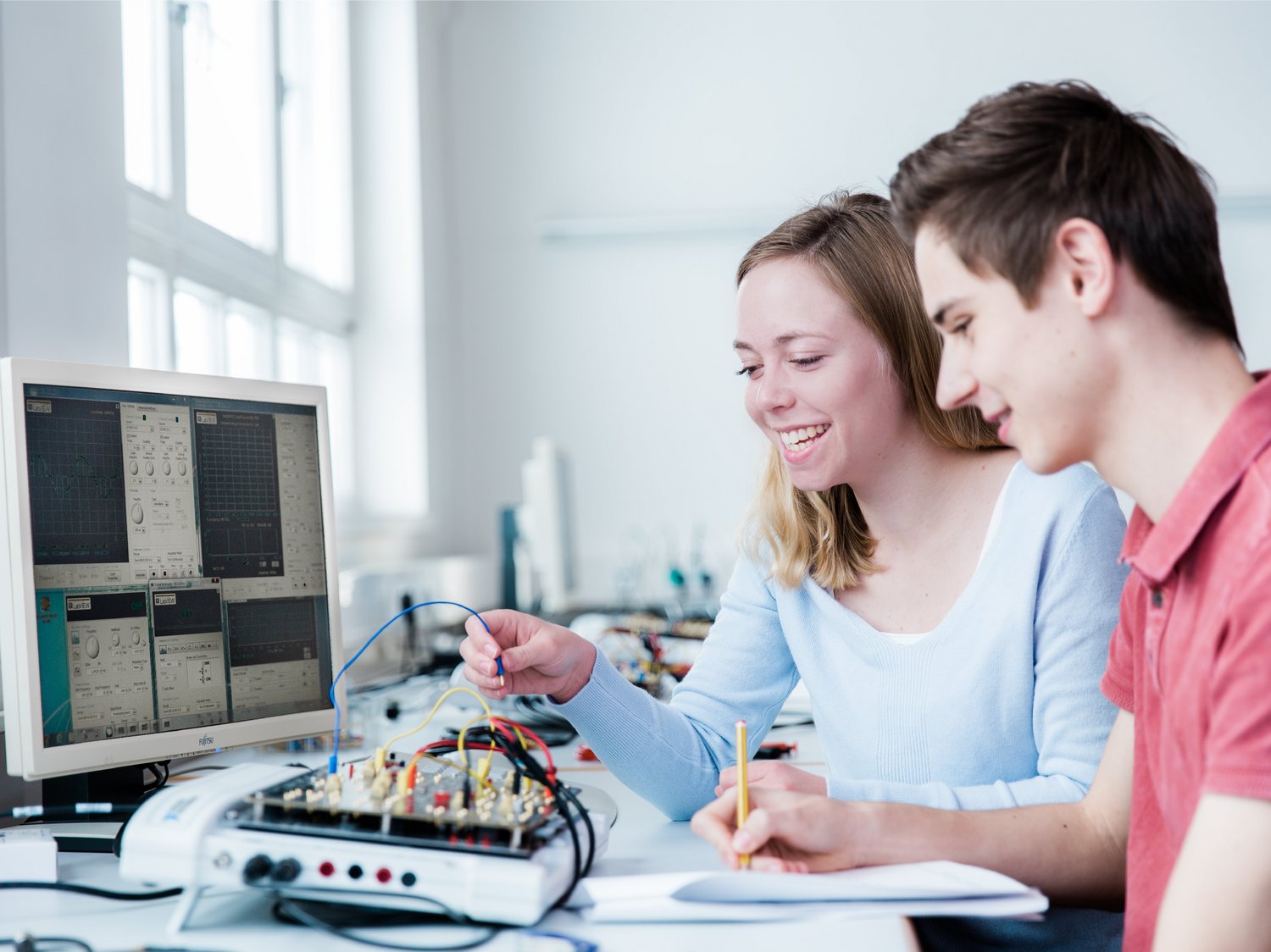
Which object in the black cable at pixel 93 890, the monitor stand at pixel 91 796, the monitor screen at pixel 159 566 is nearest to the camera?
the black cable at pixel 93 890

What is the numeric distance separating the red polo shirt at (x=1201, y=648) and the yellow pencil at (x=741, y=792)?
32cm

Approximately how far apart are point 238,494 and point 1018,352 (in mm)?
861

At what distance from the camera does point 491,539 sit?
437 cm

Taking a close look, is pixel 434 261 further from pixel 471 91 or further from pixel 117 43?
pixel 117 43

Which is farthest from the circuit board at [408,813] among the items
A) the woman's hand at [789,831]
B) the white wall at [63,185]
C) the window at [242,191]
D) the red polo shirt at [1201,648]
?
the window at [242,191]

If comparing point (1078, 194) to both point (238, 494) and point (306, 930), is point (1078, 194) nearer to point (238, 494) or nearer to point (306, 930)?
point (306, 930)

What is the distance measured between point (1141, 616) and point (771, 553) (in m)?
A: 0.56

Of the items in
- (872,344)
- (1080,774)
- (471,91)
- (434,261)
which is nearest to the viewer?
(1080,774)

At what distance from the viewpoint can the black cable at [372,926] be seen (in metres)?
0.80

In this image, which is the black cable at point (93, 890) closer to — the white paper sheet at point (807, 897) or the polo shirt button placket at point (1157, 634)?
the white paper sheet at point (807, 897)

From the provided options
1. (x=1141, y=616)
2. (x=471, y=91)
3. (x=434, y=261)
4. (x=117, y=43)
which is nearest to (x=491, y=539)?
(x=434, y=261)

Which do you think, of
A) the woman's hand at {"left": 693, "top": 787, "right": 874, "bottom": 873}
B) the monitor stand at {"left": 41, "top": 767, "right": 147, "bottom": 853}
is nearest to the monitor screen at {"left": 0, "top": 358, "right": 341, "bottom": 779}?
the monitor stand at {"left": 41, "top": 767, "right": 147, "bottom": 853}

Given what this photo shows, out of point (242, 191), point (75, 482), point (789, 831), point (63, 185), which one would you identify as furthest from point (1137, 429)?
point (242, 191)

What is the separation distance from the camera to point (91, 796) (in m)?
1.19
